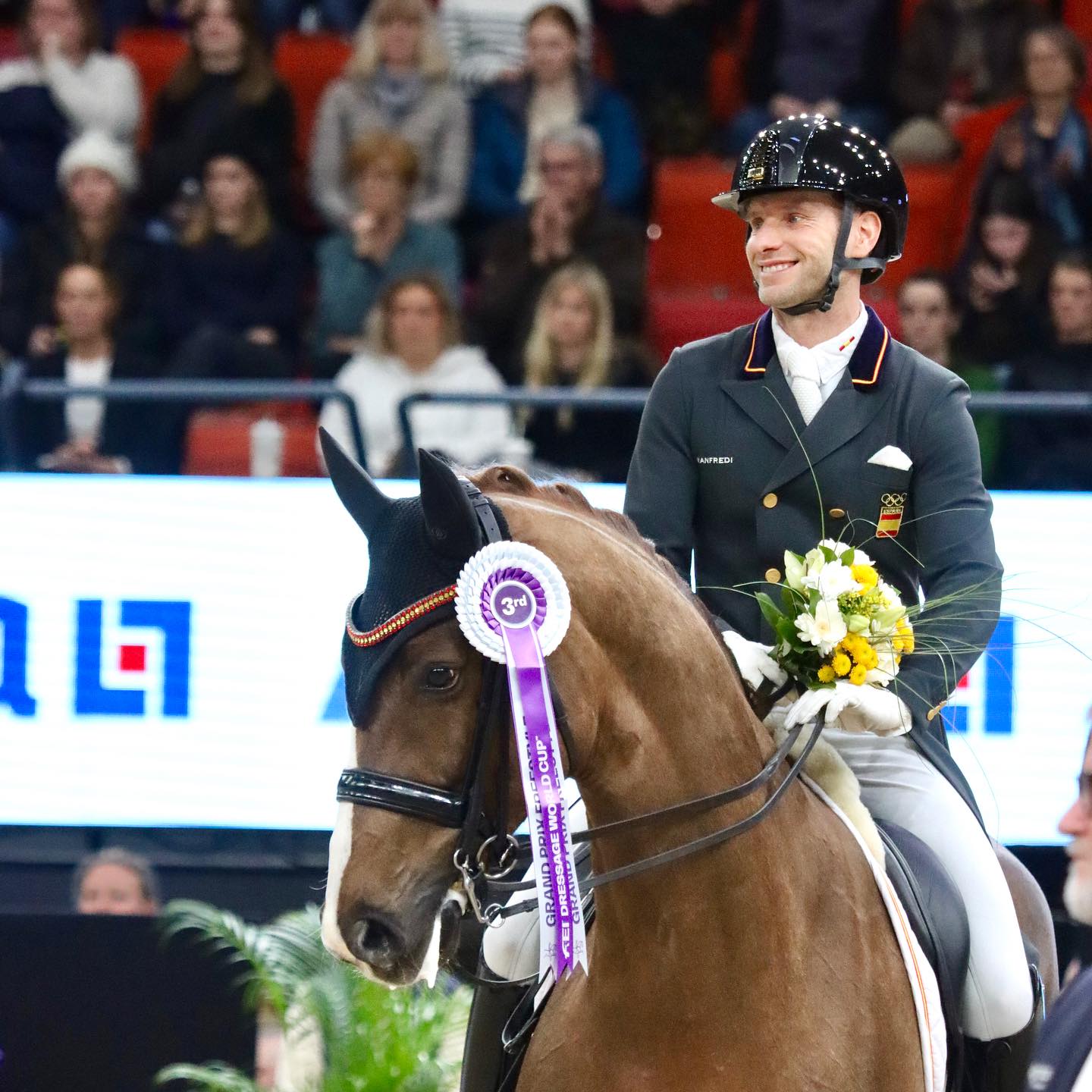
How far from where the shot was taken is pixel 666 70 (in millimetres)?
8586

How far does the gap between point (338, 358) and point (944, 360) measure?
2.31 metres

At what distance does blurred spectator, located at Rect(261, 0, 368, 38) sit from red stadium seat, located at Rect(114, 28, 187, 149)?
431mm

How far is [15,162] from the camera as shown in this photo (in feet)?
27.6

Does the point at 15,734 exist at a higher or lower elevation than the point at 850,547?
lower

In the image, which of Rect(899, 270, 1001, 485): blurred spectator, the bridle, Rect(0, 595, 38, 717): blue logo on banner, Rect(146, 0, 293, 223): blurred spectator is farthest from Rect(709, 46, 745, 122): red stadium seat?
the bridle

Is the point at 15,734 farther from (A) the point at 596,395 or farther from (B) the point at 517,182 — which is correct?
(B) the point at 517,182

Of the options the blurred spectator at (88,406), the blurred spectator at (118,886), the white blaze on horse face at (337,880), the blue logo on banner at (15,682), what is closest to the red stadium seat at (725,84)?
the blurred spectator at (88,406)

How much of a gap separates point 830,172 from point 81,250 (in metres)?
5.26

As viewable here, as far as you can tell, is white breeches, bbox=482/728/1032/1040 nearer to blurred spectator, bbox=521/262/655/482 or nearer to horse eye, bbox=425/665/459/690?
horse eye, bbox=425/665/459/690

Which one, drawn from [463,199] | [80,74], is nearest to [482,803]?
[463,199]

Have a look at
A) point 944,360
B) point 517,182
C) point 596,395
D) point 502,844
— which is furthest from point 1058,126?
point 502,844

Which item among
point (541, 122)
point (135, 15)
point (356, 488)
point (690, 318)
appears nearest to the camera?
point (356, 488)

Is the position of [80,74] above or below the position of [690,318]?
above

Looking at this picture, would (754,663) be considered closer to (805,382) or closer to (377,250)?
(805,382)
